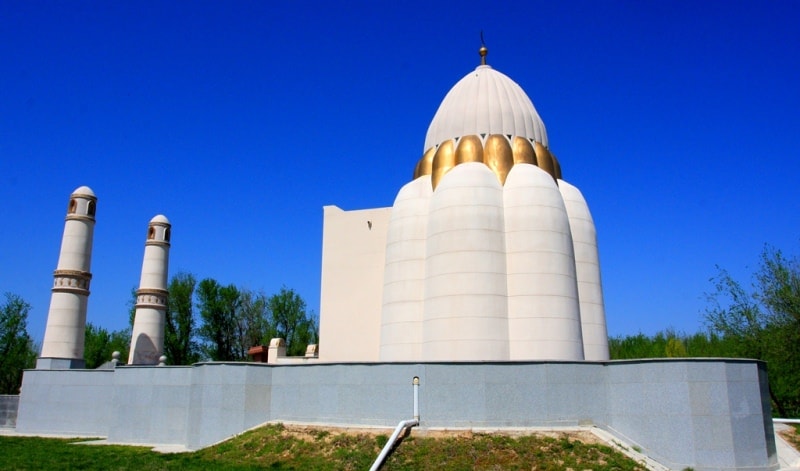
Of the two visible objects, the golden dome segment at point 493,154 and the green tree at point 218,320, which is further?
the green tree at point 218,320

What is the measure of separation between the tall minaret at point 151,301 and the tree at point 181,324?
1633 cm

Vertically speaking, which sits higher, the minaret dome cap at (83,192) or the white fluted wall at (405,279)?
the minaret dome cap at (83,192)

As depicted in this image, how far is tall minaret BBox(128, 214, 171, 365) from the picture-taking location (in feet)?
91.1

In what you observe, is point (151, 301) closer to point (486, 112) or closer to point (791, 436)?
point (486, 112)

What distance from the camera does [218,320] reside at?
46.9 meters

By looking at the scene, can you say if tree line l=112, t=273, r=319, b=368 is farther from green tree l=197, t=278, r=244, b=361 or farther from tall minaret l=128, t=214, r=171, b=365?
tall minaret l=128, t=214, r=171, b=365

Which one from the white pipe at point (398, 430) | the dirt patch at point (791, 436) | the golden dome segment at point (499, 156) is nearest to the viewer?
the white pipe at point (398, 430)

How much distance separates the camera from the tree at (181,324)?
44.0 metres

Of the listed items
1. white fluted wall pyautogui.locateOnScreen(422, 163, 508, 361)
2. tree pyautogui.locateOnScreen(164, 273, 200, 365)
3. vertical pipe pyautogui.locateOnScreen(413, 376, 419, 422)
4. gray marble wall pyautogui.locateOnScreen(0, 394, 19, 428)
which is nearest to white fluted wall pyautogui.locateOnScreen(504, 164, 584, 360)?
white fluted wall pyautogui.locateOnScreen(422, 163, 508, 361)

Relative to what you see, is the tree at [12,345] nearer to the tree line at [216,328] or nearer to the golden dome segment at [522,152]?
the tree line at [216,328]

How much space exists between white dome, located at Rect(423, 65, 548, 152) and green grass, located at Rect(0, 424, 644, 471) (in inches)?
471

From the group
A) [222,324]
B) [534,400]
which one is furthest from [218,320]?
[534,400]

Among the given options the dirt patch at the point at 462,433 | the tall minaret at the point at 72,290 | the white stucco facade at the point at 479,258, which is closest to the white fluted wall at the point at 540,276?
the white stucco facade at the point at 479,258

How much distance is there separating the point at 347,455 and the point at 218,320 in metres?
35.7
